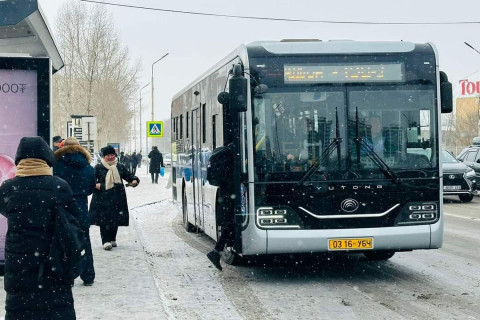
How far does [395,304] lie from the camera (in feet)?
27.8

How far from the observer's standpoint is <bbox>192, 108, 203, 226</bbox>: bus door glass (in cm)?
1373

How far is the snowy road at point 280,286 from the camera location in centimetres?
805

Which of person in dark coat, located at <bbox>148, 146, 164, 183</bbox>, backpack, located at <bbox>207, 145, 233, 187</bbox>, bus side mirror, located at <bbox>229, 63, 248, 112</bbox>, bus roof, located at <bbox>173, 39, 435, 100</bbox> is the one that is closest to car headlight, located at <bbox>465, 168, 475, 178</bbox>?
bus roof, located at <bbox>173, 39, 435, 100</bbox>

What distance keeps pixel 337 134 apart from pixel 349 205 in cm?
84

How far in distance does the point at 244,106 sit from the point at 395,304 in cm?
273

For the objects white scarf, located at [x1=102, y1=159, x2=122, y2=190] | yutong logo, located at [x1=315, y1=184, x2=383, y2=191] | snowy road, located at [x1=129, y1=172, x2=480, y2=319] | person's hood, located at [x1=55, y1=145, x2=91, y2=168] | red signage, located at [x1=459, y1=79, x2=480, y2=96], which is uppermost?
red signage, located at [x1=459, y1=79, x2=480, y2=96]

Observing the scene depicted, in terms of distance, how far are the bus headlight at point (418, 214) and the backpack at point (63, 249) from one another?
5421mm

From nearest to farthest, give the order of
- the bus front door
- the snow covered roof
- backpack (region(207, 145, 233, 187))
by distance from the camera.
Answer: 1. the snow covered roof
2. backpack (region(207, 145, 233, 187))
3. the bus front door

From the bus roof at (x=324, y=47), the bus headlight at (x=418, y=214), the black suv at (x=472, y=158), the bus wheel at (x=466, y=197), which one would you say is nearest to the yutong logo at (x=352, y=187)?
the bus headlight at (x=418, y=214)

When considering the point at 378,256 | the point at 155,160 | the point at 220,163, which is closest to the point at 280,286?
the point at 220,163

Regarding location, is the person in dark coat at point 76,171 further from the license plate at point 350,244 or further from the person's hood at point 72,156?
the license plate at point 350,244

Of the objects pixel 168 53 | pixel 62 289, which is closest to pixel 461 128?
pixel 168 53

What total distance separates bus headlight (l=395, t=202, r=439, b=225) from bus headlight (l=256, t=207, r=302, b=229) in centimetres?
122

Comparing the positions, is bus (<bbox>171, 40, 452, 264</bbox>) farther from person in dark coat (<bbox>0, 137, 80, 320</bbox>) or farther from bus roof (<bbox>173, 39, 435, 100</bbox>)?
person in dark coat (<bbox>0, 137, 80, 320</bbox>)
